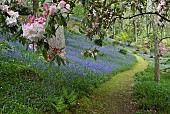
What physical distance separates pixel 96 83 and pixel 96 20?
11.8ft

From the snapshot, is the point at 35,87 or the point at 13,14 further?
the point at 35,87

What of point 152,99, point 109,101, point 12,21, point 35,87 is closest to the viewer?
point 12,21

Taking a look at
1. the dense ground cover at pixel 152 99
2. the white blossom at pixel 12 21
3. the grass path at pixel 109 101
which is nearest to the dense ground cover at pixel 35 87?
the grass path at pixel 109 101

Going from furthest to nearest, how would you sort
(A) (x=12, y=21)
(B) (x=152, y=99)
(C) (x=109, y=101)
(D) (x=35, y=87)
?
(C) (x=109, y=101) < (B) (x=152, y=99) < (D) (x=35, y=87) < (A) (x=12, y=21)

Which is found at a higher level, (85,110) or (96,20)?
(96,20)

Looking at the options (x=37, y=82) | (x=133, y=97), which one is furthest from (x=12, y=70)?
(x=133, y=97)

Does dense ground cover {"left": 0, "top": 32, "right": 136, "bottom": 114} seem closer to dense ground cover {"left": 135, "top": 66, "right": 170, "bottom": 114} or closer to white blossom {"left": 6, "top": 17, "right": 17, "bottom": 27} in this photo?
white blossom {"left": 6, "top": 17, "right": 17, "bottom": 27}

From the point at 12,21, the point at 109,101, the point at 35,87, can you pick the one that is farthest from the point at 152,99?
the point at 12,21

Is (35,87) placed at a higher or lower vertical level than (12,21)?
lower

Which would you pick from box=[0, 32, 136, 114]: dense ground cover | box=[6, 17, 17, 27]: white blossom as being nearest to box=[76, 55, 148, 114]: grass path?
box=[0, 32, 136, 114]: dense ground cover

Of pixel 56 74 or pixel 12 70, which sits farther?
pixel 56 74

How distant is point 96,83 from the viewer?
29.0ft

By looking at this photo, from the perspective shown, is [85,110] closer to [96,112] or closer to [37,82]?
[96,112]

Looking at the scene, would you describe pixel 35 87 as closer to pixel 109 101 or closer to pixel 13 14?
pixel 109 101
